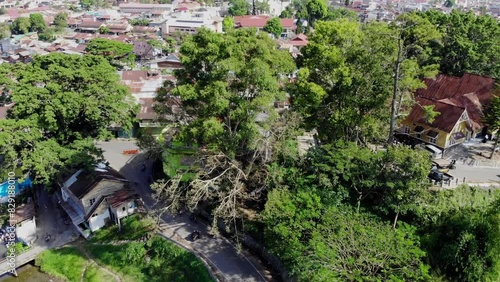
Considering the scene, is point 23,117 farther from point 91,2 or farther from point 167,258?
point 91,2

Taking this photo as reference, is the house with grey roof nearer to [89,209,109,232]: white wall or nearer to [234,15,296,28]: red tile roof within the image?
[89,209,109,232]: white wall

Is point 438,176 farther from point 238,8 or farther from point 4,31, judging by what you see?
Answer: point 4,31

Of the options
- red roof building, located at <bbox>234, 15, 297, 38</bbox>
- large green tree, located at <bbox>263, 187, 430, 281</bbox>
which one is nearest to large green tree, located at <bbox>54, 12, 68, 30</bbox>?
red roof building, located at <bbox>234, 15, 297, 38</bbox>

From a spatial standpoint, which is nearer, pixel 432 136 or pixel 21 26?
pixel 432 136

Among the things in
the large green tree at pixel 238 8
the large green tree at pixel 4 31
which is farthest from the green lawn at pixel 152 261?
the large green tree at pixel 238 8

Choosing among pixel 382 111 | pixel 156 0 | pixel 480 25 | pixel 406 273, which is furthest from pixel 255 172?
pixel 156 0

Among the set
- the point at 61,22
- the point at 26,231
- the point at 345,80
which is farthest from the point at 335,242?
the point at 61,22
